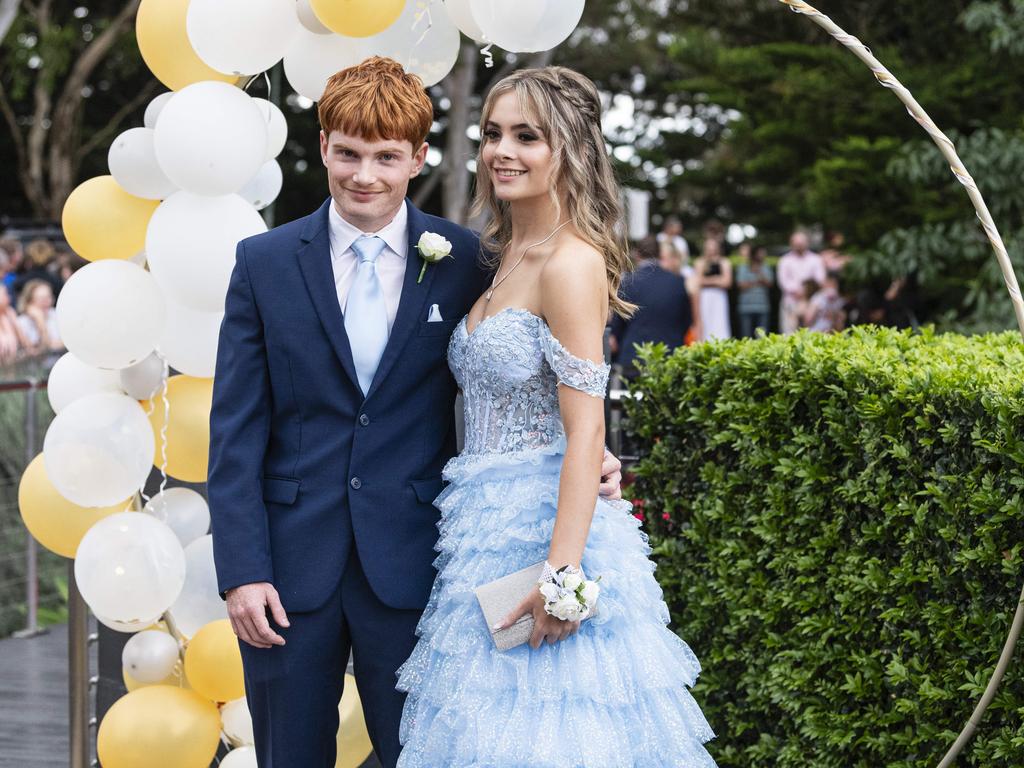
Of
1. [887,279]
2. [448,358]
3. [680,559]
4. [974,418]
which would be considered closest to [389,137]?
[448,358]

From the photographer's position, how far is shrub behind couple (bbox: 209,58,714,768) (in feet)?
9.05

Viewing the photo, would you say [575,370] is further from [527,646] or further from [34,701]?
[34,701]

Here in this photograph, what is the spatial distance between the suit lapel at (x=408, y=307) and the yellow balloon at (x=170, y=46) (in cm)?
111

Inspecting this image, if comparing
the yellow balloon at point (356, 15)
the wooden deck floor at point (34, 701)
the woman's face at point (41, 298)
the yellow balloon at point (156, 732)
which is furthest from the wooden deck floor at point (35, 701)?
the woman's face at point (41, 298)

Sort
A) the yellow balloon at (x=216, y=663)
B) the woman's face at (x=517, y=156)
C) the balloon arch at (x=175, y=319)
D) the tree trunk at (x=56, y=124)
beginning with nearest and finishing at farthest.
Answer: the woman's face at (x=517, y=156)
the balloon arch at (x=175, y=319)
the yellow balloon at (x=216, y=663)
the tree trunk at (x=56, y=124)

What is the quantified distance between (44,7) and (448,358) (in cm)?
2108

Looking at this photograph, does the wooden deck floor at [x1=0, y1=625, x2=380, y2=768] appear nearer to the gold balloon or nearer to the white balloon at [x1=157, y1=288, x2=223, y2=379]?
the gold balloon

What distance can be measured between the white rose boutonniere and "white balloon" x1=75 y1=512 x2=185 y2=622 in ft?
3.99

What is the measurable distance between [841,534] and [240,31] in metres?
2.23

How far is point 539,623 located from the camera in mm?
2725

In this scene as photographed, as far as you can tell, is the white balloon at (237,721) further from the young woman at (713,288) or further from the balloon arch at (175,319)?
the young woman at (713,288)

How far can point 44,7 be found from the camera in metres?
21.5

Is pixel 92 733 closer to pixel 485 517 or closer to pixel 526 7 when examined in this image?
pixel 485 517

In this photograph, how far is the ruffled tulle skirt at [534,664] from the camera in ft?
8.84
